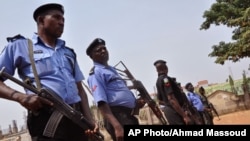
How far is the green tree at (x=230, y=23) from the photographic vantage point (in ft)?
60.4

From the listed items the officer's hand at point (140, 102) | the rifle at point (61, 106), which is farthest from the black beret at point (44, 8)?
the officer's hand at point (140, 102)

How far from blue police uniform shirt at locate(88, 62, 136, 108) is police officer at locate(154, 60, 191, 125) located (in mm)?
1326

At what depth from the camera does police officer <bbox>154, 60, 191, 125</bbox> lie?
4.97 meters

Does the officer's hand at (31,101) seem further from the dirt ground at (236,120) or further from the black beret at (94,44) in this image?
Result: the dirt ground at (236,120)

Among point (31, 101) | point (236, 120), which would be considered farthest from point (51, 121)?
point (236, 120)

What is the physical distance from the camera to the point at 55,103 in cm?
240

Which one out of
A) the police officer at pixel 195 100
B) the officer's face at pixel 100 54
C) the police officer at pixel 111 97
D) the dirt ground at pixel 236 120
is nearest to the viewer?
the police officer at pixel 111 97

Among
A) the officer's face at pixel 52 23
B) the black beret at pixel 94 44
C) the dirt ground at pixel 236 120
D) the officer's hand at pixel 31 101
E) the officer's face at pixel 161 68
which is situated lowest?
the officer's hand at pixel 31 101

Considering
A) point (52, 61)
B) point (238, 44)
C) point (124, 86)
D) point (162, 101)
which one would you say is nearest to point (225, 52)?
point (238, 44)

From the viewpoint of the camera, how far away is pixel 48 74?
255 cm

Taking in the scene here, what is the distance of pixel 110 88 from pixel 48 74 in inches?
49.7

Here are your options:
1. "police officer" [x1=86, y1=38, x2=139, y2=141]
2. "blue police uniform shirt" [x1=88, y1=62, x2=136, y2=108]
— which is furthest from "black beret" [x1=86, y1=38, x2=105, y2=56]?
"blue police uniform shirt" [x1=88, y1=62, x2=136, y2=108]

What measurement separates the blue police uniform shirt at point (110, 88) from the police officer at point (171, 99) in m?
1.33

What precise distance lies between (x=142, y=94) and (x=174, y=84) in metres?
0.75
